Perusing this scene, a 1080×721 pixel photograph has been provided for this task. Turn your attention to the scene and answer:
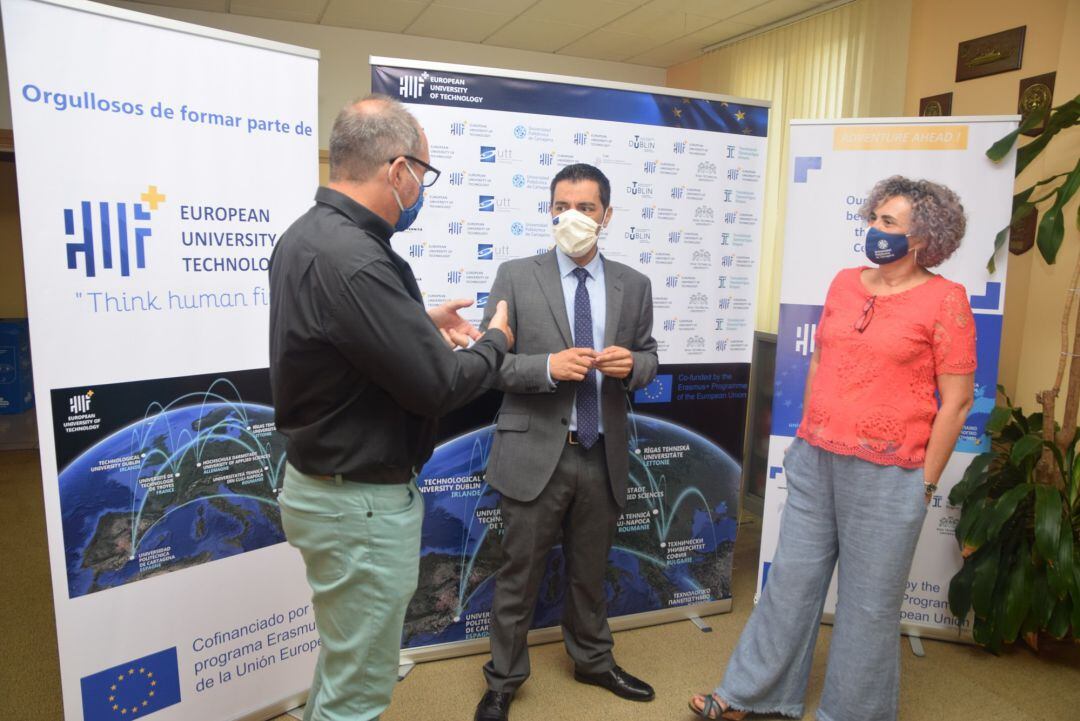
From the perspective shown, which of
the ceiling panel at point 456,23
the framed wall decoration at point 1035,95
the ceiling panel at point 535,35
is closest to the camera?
the framed wall decoration at point 1035,95

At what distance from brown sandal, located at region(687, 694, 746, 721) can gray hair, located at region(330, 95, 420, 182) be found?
1929mm

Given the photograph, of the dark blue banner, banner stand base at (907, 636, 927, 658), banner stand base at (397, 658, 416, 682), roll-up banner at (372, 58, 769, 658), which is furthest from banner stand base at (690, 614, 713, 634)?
the dark blue banner

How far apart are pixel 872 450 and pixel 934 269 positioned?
1.27m

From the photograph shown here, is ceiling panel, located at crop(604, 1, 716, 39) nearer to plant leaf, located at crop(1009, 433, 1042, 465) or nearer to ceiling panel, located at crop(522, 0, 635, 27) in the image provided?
ceiling panel, located at crop(522, 0, 635, 27)

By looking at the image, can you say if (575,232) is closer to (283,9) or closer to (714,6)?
(714,6)

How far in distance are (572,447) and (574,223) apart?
725 mm

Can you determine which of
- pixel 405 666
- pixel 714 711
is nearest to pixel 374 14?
pixel 405 666

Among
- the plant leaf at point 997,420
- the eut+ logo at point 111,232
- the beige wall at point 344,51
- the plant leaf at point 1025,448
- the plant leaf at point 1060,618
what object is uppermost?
the beige wall at point 344,51

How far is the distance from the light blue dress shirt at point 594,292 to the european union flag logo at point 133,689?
55.9 inches

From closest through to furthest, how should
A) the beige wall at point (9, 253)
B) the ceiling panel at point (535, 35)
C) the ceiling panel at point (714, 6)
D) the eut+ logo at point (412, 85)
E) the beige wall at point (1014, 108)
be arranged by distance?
1. the eut+ logo at point (412, 85)
2. the beige wall at point (1014, 108)
3. the ceiling panel at point (714, 6)
4. the ceiling panel at point (535, 35)
5. the beige wall at point (9, 253)

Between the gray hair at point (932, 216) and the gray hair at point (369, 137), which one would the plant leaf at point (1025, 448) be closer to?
the gray hair at point (932, 216)

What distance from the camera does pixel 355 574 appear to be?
61.3 inches

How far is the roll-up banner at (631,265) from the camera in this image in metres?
2.55

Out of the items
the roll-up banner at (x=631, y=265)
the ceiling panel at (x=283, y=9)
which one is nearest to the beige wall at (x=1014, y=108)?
the roll-up banner at (x=631, y=265)
